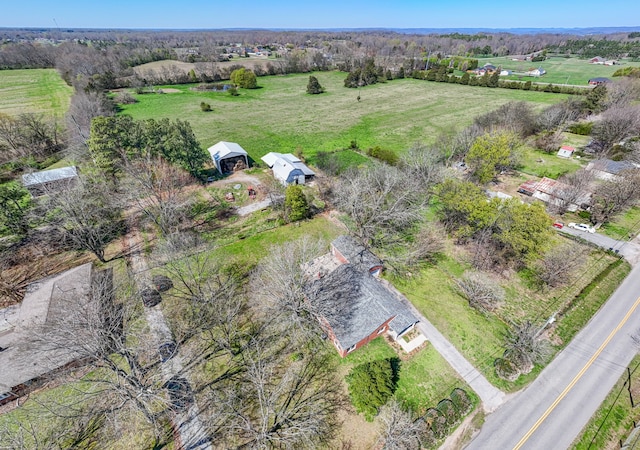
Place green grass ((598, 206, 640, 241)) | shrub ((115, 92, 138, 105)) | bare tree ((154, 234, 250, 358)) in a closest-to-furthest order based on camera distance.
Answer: bare tree ((154, 234, 250, 358)) < green grass ((598, 206, 640, 241)) < shrub ((115, 92, 138, 105))

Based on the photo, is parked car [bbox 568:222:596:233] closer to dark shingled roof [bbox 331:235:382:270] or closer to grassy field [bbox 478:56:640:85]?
dark shingled roof [bbox 331:235:382:270]

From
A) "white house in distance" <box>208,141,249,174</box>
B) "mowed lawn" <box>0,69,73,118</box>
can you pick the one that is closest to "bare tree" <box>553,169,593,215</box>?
"white house in distance" <box>208,141,249,174</box>

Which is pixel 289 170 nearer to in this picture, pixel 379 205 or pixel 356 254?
pixel 379 205

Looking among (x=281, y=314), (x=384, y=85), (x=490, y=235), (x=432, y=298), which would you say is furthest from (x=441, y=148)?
(x=384, y=85)

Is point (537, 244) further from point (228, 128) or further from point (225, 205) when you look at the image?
point (228, 128)

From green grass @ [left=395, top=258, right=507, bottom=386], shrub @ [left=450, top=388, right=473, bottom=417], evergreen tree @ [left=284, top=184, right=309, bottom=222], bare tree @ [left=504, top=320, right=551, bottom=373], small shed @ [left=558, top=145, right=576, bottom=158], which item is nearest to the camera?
shrub @ [left=450, top=388, right=473, bottom=417]

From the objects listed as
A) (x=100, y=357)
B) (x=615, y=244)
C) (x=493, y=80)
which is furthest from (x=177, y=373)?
(x=493, y=80)
